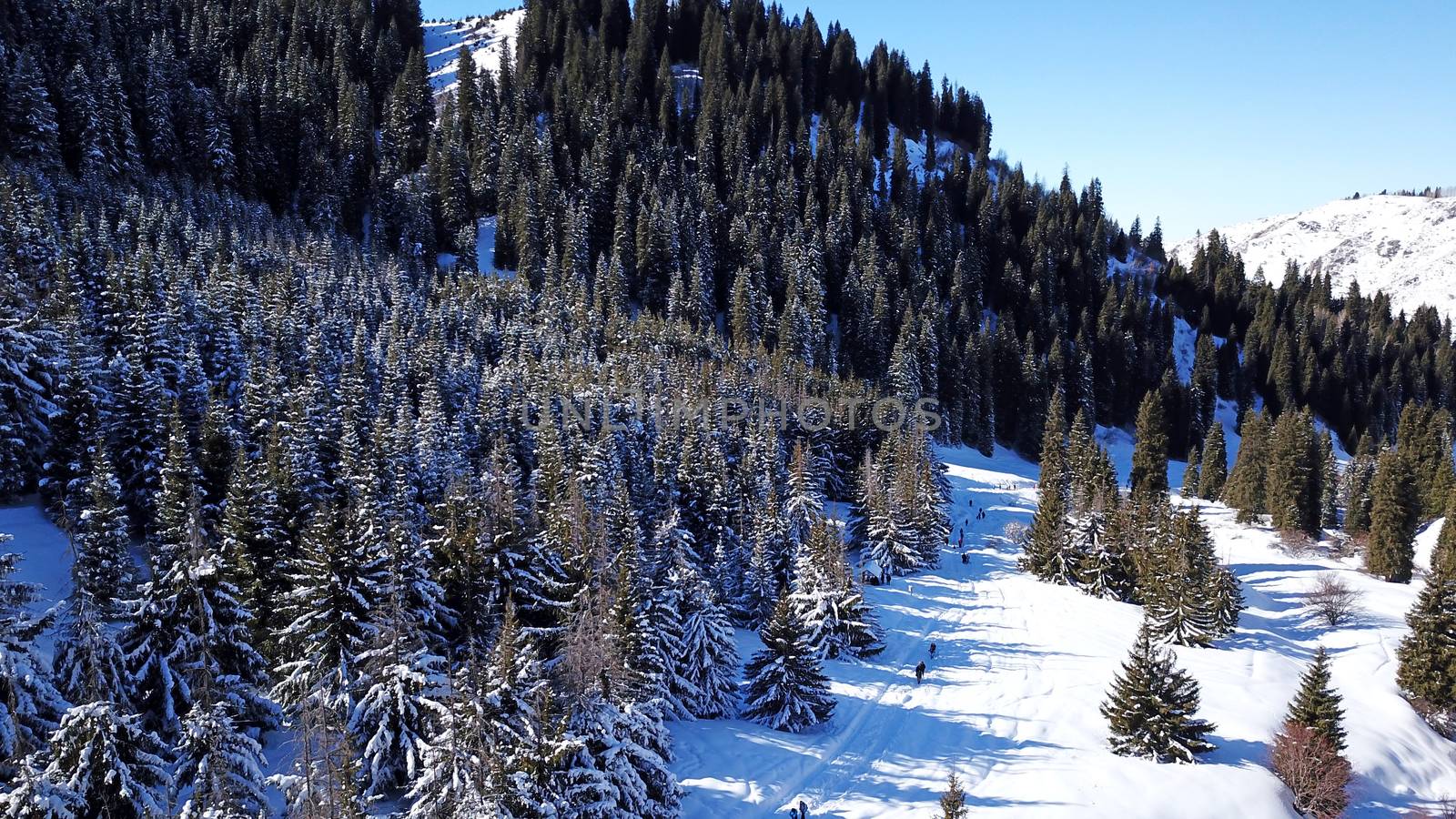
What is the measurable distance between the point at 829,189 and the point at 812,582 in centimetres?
10223

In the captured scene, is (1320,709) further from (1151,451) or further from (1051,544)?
(1151,451)

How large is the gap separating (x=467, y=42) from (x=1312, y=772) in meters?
193

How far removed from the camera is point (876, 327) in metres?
107

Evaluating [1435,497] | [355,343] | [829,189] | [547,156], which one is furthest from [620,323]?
[1435,497]

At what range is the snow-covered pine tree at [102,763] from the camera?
13.9 meters

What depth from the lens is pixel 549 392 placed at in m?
58.2

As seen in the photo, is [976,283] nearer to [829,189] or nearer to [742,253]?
[829,189]

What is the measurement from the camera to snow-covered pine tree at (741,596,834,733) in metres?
32.4

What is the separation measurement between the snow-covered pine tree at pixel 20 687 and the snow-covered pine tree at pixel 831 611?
30.8m

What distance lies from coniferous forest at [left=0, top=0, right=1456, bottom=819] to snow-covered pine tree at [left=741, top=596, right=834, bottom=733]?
0.18 m

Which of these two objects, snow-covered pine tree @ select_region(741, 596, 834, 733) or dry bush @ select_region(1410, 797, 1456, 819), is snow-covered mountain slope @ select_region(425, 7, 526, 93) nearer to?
snow-covered pine tree @ select_region(741, 596, 834, 733)

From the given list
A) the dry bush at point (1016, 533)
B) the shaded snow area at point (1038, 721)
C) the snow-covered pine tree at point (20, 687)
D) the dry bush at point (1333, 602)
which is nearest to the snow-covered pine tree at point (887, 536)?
the shaded snow area at point (1038, 721)

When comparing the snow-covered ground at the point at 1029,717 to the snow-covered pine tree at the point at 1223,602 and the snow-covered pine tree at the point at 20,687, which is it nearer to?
the snow-covered pine tree at the point at 1223,602

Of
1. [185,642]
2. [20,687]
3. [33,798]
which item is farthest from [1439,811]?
[20,687]
